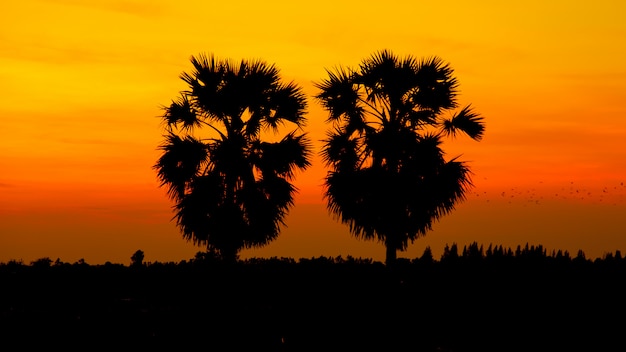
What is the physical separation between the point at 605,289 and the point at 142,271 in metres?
7.17

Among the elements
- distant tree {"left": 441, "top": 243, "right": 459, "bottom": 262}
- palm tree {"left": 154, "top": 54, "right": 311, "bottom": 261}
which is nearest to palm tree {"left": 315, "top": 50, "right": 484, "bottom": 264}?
palm tree {"left": 154, "top": 54, "right": 311, "bottom": 261}

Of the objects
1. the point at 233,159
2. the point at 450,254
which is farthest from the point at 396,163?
the point at 450,254

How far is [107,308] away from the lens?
13.9 meters

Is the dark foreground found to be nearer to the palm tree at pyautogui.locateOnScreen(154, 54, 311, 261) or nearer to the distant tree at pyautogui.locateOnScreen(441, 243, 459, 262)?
the distant tree at pyautogui.locateOnScreen(441, 243, 459, 262)

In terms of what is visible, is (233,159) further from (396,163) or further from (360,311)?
(360,311)

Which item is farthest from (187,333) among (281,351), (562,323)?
(562,323)

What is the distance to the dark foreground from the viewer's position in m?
11.8

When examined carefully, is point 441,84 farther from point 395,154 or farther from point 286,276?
point 286,276

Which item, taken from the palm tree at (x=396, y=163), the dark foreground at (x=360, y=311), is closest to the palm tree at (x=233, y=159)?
the palm tree at (x=396, y=163)

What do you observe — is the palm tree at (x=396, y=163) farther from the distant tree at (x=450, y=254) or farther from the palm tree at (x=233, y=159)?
the distant tree at (x=450, y=254)

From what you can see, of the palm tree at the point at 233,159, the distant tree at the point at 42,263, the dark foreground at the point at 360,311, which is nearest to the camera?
the dark foreground at the point at 360,311

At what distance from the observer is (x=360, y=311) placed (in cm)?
1264

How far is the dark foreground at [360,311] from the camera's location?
11789mm

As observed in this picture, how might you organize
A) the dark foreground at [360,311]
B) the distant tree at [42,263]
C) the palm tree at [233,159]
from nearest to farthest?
the dark foreground at [360,311] → the distant tree at [42,263] → the palm tree at [233,159]
